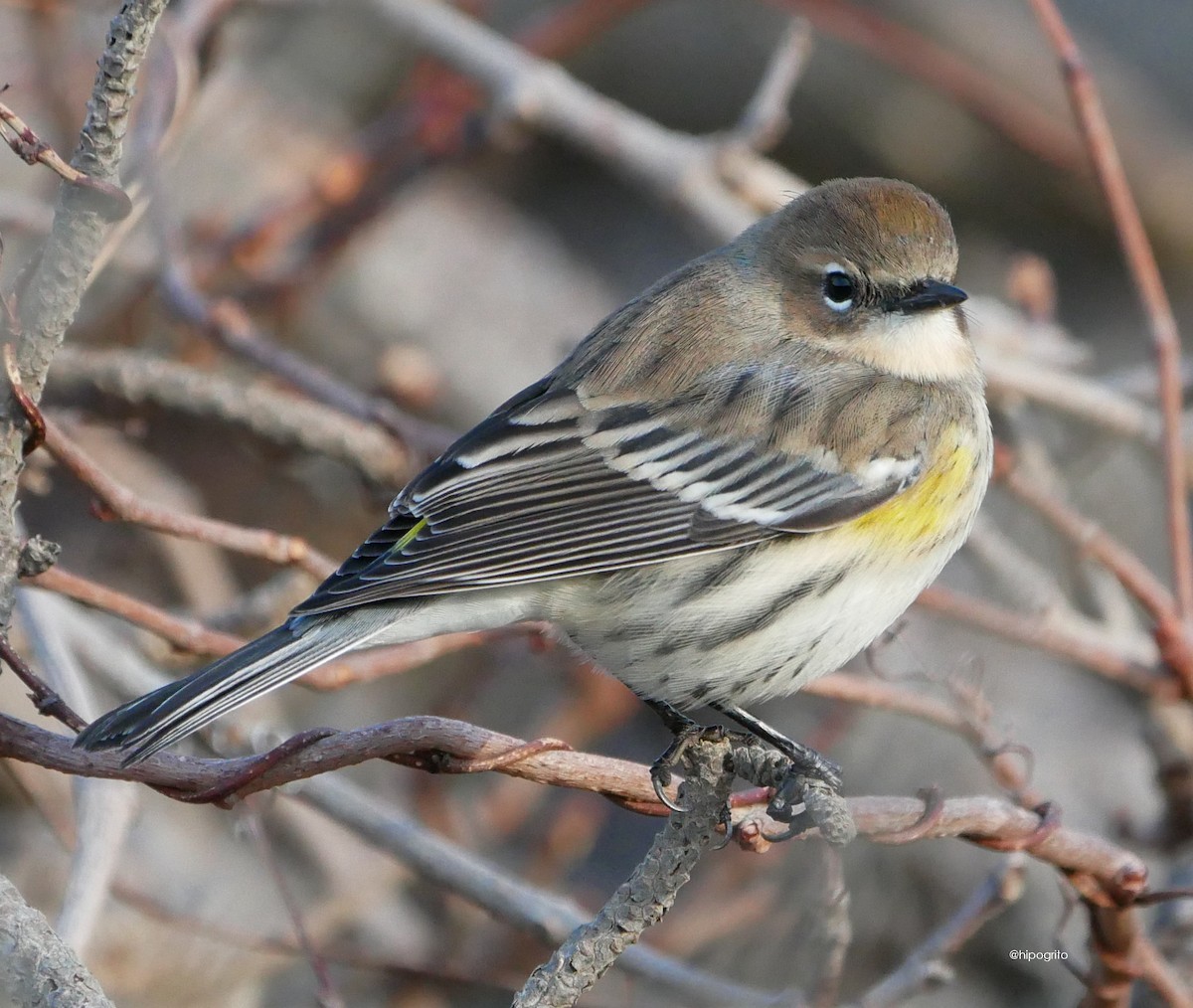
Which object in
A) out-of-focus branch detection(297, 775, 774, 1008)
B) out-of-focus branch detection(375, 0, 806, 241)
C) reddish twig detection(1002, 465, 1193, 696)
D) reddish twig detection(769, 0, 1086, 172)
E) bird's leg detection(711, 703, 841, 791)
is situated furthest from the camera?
reddish twig detection(769, 0, 1086, 172)

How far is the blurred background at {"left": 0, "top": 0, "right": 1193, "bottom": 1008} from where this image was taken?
4.01 metres

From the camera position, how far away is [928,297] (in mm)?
3236

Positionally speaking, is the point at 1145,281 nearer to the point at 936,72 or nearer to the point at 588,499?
the point at 588,499

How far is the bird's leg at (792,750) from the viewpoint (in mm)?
2844

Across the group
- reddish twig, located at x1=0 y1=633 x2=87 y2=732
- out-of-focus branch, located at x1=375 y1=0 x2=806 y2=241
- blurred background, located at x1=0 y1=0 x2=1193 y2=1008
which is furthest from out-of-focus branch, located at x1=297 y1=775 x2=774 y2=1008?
out-of-focus branch, located at x1=375 y1=0 x2=806 y2=241

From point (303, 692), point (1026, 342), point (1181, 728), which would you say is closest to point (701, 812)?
point (1181, 728)

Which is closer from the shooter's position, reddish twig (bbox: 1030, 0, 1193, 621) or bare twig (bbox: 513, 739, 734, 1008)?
bare twig (bbox: 513, 739, 734, 1008)

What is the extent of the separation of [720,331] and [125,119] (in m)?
1.74

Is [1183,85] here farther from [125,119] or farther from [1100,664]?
[125,119]

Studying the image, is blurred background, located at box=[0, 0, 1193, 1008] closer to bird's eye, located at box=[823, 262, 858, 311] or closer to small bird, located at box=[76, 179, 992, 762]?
small bird, located at box=[76, 179, 992, 762]

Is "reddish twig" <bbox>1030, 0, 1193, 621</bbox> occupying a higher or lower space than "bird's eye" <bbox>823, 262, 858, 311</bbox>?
higher

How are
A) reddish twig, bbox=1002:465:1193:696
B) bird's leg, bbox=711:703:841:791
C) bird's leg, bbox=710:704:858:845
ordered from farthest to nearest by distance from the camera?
reddish twig, bbox=1002:465:1193:696, bird's leg, bbox=711:703:841:791, bird's leg, bbox=710:704:858:845

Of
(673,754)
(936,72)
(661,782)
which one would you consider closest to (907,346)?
(673,754)

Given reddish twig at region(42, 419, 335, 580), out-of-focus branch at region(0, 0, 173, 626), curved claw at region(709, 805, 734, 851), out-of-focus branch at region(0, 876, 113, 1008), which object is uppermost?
out-of-focus branch at region(0, 0, 173, 626)
